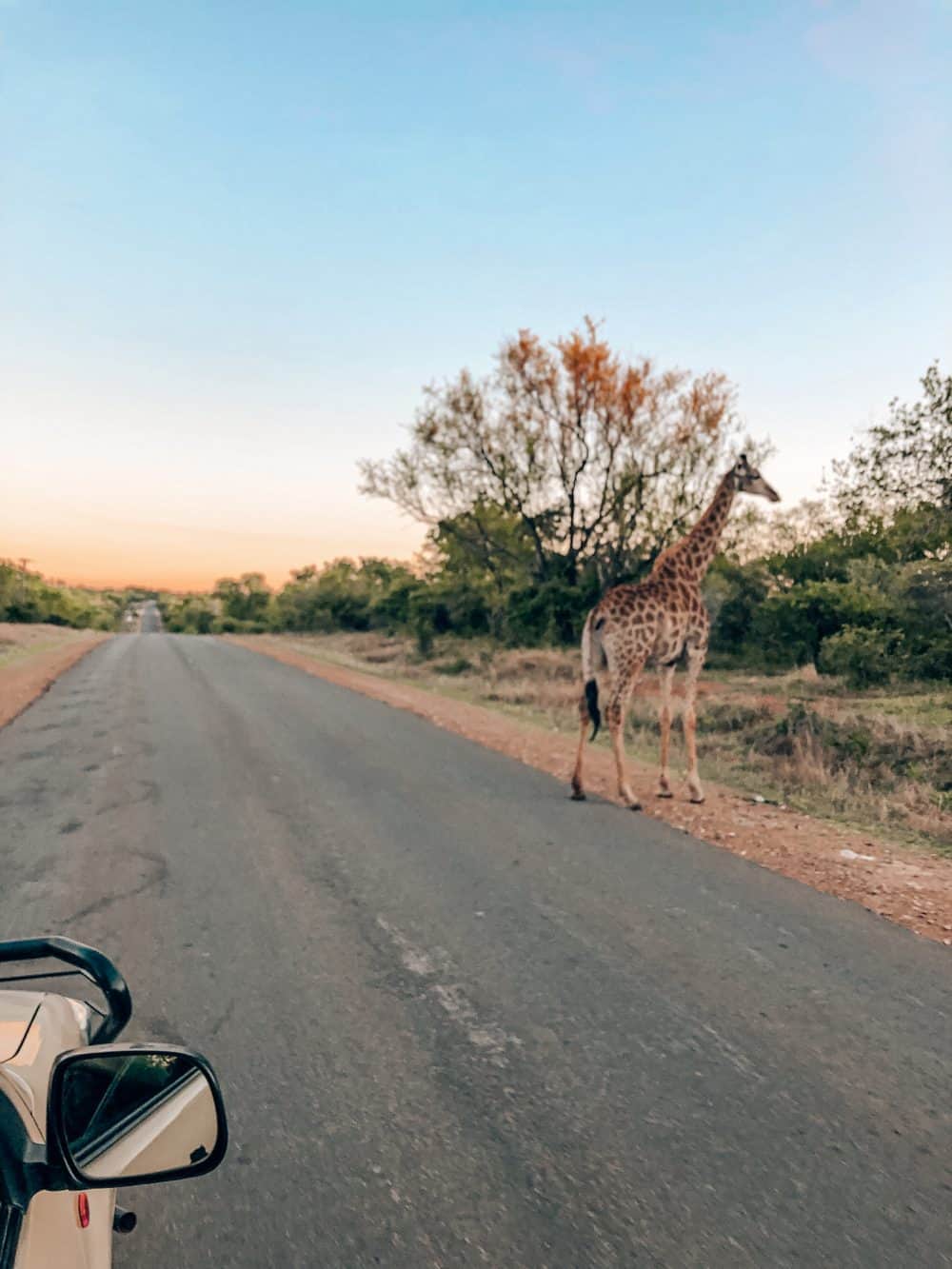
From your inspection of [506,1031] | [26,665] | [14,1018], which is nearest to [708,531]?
[506,1031]

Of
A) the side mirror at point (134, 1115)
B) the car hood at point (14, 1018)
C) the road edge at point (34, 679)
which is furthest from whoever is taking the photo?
the road edge at point (34, 679)

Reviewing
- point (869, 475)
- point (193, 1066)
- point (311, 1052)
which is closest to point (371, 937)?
point (311, 1052)

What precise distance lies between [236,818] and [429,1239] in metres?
5.16

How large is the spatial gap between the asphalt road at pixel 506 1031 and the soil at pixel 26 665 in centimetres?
856

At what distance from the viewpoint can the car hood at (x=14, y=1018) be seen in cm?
157

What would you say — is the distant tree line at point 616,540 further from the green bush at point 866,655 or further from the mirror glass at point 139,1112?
the mirror glass at point 139,1112

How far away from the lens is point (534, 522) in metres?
31.7

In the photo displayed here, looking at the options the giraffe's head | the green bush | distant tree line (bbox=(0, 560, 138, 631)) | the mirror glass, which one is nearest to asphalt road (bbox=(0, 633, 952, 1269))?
the mirror glass

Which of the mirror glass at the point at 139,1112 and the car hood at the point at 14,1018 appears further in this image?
the car hood at the point at 14,1018

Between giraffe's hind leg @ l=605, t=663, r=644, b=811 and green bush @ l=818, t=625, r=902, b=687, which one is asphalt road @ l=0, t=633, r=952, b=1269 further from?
green bush @ l=818, t=625, r=902, b=687

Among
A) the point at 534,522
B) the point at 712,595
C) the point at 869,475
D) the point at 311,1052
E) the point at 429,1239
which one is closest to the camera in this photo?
the point at 429,1239

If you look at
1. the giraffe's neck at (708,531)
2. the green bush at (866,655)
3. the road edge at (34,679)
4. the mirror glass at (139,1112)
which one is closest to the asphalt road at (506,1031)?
the mirror glass at (139,1112)

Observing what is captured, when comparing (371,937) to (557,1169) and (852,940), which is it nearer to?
(557,1169)

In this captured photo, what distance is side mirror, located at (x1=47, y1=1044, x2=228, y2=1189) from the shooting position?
4.46 feet
